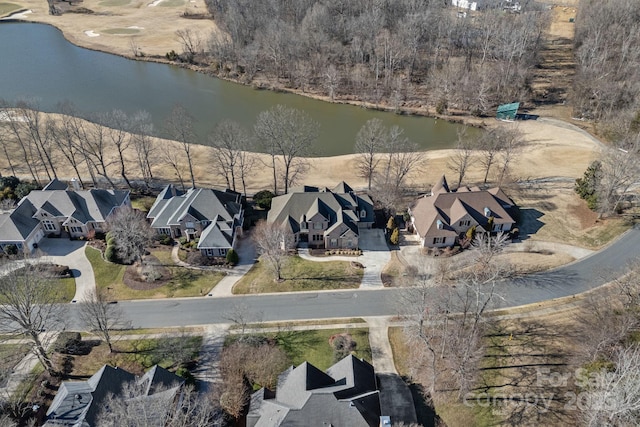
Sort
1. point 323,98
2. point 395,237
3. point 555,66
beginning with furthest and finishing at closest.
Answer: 1. point 555,66
2. point 323,98
3. point 395,237

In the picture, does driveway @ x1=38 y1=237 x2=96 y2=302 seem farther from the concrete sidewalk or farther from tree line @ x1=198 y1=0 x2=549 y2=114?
tree line @ x1=198 y1=0 x2=549 y2=114

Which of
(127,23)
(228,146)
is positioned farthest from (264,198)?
(127,23)

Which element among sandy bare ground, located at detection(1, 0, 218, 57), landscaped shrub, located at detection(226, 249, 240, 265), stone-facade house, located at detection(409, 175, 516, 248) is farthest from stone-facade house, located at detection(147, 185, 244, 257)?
sandy bare ground, located at detection(1, 0, 218, 57)

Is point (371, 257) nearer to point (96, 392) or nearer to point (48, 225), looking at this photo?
point (96, 392)

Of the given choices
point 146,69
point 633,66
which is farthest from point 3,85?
point 633,66

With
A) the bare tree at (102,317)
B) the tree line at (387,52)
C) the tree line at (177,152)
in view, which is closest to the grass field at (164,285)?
the bare tree at (102,317)

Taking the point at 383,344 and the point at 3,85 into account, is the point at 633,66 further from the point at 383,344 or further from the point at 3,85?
the point at 3,85

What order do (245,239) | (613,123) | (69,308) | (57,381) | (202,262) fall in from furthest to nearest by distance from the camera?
(613,123), (245,239), (202,262), (69,308), (57,381)
